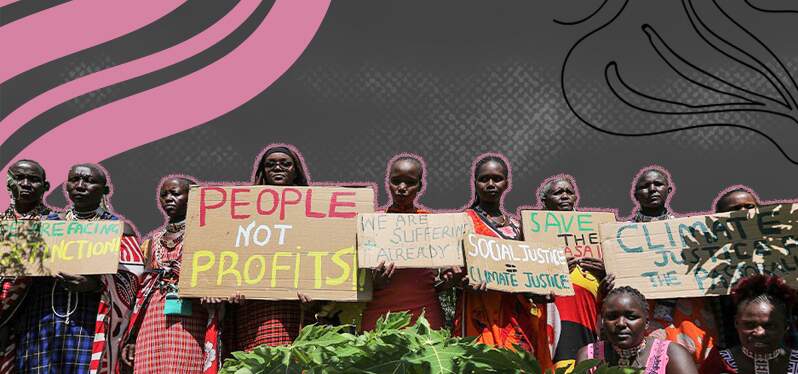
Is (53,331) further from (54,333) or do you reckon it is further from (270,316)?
(270,316)

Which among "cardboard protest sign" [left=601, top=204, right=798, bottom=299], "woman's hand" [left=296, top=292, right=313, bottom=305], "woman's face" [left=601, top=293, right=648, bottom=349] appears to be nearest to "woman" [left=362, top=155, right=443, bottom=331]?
"woman's hand" [left=296, top=292, right=313, bottom=305]

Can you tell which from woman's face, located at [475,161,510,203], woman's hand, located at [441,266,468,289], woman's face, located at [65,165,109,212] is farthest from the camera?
woman's face, located at [65,165,109,212]

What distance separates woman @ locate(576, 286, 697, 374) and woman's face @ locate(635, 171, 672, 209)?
59.0 inches

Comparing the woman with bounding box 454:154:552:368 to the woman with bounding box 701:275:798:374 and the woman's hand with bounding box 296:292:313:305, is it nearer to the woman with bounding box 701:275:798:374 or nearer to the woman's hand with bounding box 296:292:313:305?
the woman's hand with bounding box 296:292:313:305

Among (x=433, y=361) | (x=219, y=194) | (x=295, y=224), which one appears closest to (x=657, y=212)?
(x=295, y=224)

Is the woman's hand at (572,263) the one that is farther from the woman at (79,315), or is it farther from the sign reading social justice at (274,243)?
the woman at (79,315)

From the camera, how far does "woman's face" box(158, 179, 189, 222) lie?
5887mm

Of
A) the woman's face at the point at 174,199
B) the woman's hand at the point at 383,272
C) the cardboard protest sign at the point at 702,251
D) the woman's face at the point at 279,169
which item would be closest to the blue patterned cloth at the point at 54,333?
the woman's face at the point at 174,199

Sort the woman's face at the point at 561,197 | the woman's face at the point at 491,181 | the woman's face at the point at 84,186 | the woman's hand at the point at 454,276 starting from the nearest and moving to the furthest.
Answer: the woman's hand at the point at 454,276 → the woman's face at the point at 491,181 → the woman's face at the point at 84,186 → the woman's face at the point at 561,197

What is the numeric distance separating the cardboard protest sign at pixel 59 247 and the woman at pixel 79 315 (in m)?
0.13

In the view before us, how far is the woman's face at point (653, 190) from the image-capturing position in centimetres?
580

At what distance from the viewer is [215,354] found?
5.38 metres

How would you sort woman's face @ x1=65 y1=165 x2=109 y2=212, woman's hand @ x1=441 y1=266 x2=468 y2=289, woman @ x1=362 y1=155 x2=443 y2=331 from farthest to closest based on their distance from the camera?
woman's face @ x1=65 y1=165 x2=109 y2=212, woman @ x1=362 y1=155 x2=443 y2=331, woman's hand @ x1=441 y1=266 x2=468 y2=289

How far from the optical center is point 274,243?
544 centimetres
